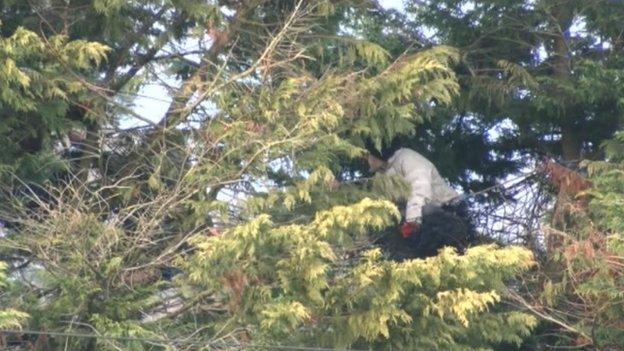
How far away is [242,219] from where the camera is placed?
9.85 metres

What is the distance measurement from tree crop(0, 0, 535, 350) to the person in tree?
0.64ft

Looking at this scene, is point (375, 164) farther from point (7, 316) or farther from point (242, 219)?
point (7, 316)

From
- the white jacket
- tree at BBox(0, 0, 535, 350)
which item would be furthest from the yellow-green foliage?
the white jacket

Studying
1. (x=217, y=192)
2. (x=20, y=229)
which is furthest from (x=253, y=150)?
(x=20, y=229)

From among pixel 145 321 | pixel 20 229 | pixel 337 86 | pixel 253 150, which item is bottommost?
pixel 145 321

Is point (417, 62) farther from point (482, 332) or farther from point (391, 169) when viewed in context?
point (482, 332)

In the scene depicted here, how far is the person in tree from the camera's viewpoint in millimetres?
10961

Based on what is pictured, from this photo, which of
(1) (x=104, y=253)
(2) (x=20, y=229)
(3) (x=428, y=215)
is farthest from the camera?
(3) (x=428, y=215)

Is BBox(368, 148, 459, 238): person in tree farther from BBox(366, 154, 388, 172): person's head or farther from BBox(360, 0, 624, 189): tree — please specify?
BBox(360, 0, 624, 189): tree

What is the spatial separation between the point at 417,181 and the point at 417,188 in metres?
0.06

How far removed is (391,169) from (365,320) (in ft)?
7.51

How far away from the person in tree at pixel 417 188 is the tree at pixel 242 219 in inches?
7.7

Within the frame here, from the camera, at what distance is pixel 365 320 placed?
934 centimetres

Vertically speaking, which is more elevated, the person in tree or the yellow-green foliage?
the person in tree
